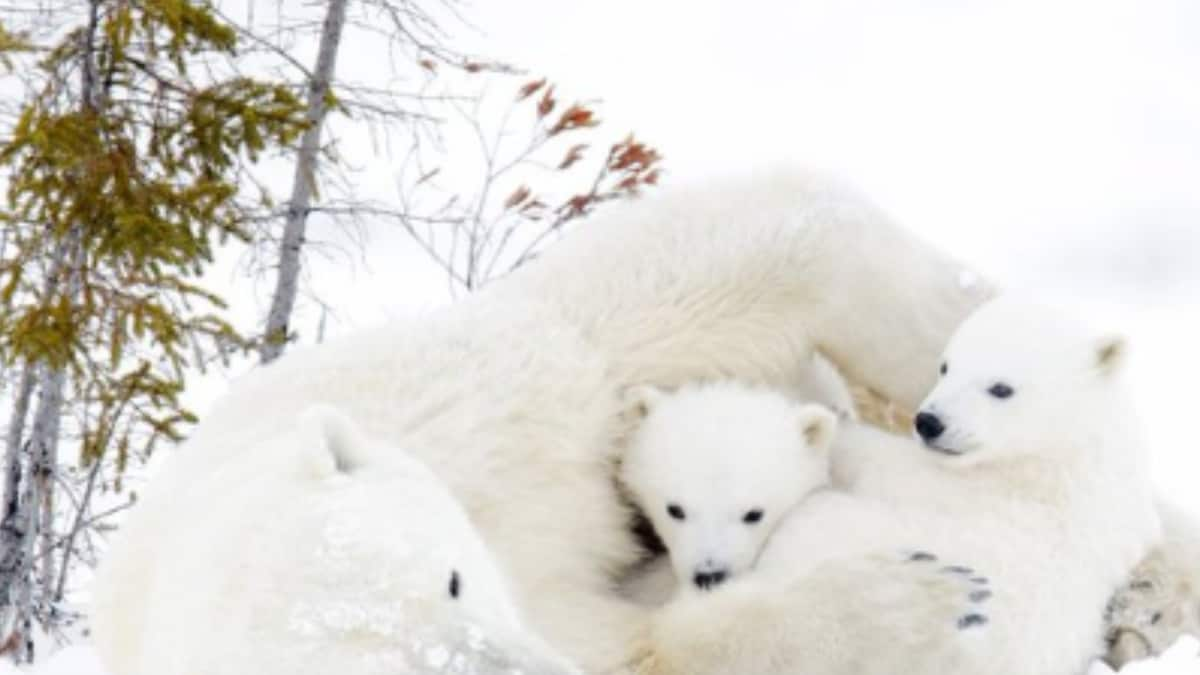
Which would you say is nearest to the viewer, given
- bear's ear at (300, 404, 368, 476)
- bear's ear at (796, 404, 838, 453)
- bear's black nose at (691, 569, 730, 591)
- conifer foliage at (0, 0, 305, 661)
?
bear's ear at (300, 404, 368, 476)

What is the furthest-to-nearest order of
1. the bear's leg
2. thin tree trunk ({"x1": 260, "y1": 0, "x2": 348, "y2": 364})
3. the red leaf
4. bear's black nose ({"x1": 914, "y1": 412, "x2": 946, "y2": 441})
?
1. thin tree trunk ({"x1": 260, "y1": 0, "x2": 348, "y2": 364})
2. the red leaf
3. bear's black nose ({"x1": 914, "y1": 412, "x2": 946, "y2": 441})
4. the bear's leg

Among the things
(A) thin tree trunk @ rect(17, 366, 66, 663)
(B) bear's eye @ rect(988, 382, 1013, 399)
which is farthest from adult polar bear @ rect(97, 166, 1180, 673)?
(A) thin tree trunk @ rect(17, 366, 66, 663)

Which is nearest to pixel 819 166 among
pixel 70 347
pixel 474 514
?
pixel 474 514

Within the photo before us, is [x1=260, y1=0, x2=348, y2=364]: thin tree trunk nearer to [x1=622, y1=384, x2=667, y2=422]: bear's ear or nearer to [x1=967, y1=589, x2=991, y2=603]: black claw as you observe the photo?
[x1=622, y1=384, x2=667, y2=422]: bear's ear

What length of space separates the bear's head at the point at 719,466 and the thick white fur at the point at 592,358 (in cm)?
7

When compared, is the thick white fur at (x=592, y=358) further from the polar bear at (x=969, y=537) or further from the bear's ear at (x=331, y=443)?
the bear's ear at (x=331, y=443)

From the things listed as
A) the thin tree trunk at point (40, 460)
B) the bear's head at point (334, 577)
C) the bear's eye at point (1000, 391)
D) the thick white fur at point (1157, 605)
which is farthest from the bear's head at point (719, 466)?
the thin tree trunk at point (40, 460)

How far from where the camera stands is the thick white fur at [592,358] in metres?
2.95

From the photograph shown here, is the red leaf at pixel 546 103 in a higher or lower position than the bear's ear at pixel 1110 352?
higher

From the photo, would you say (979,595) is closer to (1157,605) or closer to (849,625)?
(849,625)

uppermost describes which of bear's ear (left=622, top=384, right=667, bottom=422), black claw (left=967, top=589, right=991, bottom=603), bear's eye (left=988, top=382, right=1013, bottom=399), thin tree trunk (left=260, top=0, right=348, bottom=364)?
thin tree trunk (left=260, top=0, right=348, bottom=364)

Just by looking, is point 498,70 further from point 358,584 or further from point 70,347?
point 358,584

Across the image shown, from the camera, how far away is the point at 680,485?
3.24 metres

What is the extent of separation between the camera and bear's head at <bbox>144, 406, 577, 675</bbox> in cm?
208
